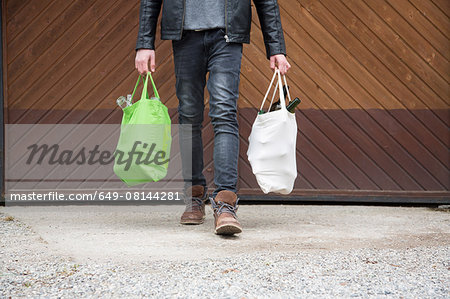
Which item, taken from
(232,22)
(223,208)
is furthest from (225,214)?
(232,22)

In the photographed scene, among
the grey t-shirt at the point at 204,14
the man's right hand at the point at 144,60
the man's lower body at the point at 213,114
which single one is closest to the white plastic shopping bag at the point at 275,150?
the man's lower body at the point at 213,114

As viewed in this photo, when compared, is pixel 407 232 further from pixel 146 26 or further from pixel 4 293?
pixel 4 293

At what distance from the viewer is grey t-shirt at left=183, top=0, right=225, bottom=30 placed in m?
3.02

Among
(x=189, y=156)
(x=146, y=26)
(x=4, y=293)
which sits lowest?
(x=4, y=293)

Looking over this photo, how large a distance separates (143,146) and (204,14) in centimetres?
78

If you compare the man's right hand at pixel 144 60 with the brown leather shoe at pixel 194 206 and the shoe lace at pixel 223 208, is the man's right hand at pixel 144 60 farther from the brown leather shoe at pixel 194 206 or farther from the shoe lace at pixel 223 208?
the shoe lace at pixel 223 208

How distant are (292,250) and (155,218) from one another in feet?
4.13

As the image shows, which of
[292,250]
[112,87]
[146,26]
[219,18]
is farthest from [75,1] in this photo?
[292,250]

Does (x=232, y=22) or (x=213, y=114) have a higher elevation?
(x=232, y=22)

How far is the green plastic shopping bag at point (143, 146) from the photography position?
296 centimetres

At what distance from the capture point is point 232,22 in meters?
3.01

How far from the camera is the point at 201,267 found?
2238 mm

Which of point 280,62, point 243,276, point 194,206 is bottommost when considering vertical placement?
point 243,276

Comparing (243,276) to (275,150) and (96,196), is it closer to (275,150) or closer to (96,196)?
(275,150)
